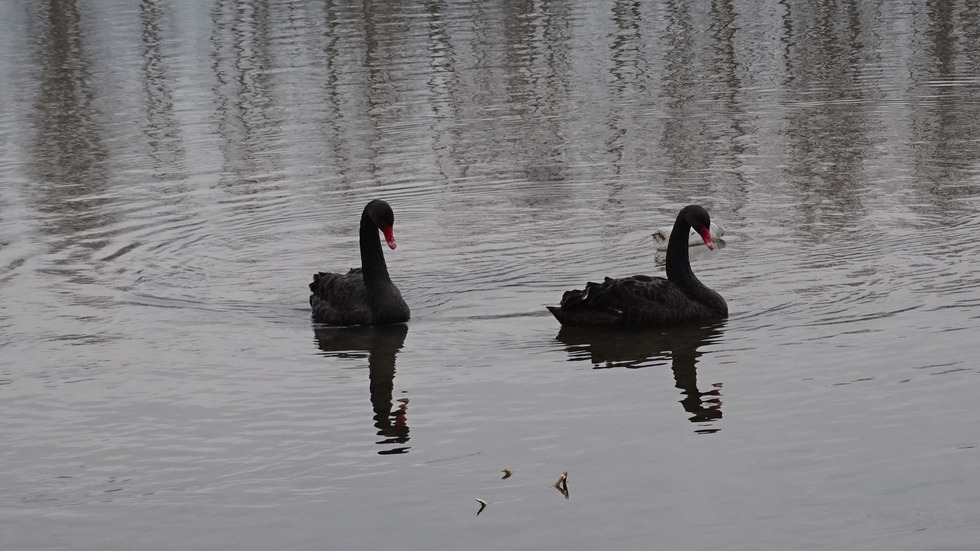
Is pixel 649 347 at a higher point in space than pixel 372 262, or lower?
lower

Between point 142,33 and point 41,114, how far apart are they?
1148 centimetres

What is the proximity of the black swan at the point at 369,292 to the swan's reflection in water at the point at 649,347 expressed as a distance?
4.19 feet

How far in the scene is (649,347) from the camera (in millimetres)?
9109

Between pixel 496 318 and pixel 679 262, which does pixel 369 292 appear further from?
pixel 679 262

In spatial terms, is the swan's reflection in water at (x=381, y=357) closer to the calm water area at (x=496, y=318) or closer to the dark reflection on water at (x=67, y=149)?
the calm water area at (x=496, y=318)

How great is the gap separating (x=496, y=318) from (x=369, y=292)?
3.03 ft

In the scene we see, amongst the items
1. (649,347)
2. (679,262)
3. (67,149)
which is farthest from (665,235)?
(67,149)

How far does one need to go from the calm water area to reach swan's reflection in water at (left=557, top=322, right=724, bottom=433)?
0.03 meters

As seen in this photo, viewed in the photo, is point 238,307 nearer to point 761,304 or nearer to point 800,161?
point 761,304

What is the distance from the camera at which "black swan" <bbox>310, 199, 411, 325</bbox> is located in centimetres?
995

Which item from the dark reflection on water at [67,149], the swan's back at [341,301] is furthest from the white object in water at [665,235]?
the dark reflection on water at [67,149]

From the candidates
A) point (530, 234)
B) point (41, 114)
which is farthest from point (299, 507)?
point (41, 114)

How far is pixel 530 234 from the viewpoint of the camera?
12422 millimetres

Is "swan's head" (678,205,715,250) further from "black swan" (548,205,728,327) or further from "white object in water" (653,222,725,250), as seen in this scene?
"white object in water" (653,222,725,250)
